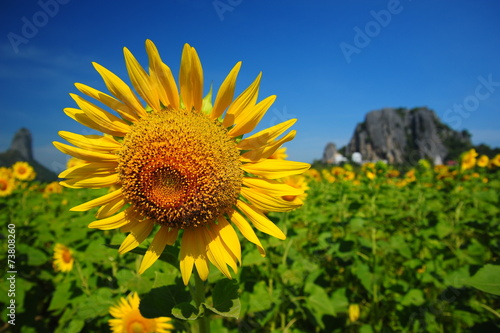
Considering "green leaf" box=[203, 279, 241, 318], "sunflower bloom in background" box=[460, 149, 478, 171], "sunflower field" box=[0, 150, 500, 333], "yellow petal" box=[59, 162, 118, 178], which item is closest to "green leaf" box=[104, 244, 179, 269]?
"sunflower field" box=[0, 150, 500, 333]

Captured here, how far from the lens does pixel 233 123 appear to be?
137cm

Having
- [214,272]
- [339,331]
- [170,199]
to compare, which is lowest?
[339,331]

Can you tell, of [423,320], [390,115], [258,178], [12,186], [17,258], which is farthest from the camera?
[390,115]

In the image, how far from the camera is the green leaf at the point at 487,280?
1179 mm

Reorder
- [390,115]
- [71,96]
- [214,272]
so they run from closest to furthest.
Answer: [71,96], [214,272], [390,115]

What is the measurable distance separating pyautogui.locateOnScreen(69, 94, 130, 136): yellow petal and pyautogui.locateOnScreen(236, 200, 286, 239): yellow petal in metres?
0.68

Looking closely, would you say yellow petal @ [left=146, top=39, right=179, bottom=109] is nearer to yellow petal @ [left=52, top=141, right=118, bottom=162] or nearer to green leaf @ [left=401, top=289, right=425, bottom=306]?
yellow petal @ [left=52, top=141, right=118, bottom=162]

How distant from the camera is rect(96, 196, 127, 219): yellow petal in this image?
1.38 m

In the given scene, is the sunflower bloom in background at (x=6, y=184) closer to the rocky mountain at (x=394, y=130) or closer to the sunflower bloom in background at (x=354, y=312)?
the sunflower bloom in background at (x=354, y=312)

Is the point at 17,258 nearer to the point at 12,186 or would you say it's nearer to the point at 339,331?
the point at 12,186

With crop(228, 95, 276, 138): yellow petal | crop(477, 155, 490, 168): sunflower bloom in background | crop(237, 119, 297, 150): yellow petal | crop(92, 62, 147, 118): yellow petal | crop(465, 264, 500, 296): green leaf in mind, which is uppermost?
crop(477, 155, 490, 168): sunflower bloom in background

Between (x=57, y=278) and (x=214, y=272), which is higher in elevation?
(x=214, y=272)

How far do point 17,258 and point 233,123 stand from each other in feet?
13.7

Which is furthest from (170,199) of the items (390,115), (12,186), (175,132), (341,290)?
(390,115)
